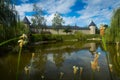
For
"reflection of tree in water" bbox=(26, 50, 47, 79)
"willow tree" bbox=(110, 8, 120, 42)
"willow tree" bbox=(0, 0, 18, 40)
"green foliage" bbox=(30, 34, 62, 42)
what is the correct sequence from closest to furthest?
"reflection of tree in water" bbox=(26, 50, 47, 79)
"willow tree" bbox=(0, 0, 18, 40)
"willow tree" bbox=(110, 8, 120, 42)
"green foliage" bbox=(30, 34, 62, 42)

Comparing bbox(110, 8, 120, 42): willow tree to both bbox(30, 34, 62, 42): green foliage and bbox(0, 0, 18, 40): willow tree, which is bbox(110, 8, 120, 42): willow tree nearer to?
bbox(0, 0, 18, 40): willow tree

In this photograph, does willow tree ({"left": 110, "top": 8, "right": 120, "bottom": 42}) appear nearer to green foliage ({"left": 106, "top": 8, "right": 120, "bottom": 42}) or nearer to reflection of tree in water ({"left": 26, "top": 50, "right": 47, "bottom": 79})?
green foliage ({"left": 106, "top": 8, "right": 120, "bottom": 42})

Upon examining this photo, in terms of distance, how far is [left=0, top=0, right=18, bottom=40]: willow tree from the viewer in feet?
50.1

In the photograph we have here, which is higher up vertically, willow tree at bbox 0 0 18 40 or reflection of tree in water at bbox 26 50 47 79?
willow tree at bbox 0 0 18 40

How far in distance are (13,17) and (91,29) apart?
75.8 m

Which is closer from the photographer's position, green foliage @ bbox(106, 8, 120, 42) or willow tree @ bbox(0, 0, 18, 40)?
willow tree @ bbox(0, 0, 18, 40)

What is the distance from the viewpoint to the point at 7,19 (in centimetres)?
1574

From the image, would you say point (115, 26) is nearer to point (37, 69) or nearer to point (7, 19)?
point (7, 19)

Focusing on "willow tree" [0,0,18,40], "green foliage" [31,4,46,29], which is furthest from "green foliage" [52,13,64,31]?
"willow tree" [0,0,18,40]

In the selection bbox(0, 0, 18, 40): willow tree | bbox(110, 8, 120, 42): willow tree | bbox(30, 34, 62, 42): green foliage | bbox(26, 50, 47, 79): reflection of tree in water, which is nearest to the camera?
bbox(26, 50, 47, 79): reflection of tree in water

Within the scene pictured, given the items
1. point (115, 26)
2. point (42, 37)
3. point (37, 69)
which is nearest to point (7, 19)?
point (37, 69)

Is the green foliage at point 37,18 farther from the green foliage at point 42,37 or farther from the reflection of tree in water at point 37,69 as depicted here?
the reflection of tree in water at point 37,69

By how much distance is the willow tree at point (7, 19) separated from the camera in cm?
1527

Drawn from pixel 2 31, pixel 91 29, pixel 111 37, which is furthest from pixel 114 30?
pixel 91 29
